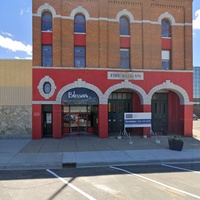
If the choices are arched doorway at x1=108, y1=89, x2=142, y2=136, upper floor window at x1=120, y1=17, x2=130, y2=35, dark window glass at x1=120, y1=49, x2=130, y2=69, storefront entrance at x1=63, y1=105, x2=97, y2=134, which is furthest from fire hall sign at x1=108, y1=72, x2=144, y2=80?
storefront entrance at x1=63, y1=105, x2=97, y2=134

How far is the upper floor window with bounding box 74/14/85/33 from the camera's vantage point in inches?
693

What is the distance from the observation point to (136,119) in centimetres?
1578

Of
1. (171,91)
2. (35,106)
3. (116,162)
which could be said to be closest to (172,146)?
(116,162)

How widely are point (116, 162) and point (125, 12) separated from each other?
44.4 feet

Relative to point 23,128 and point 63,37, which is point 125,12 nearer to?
point 63,37

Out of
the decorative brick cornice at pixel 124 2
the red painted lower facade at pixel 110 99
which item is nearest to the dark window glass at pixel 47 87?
the red painted lower facade at pixel 110 99

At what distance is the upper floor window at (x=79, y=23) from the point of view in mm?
17594

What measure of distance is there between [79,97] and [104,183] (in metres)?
10.4

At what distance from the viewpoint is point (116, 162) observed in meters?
9.91

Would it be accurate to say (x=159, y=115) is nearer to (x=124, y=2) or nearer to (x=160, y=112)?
(x=160, y=112)

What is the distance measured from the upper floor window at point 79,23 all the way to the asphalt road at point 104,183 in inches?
499

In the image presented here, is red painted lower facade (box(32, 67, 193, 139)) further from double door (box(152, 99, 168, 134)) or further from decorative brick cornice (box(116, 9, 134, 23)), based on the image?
decorative brick cornice (box(116, 9, 134, 23))

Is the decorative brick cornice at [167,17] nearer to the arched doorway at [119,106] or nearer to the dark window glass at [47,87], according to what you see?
the arched doorway at [119,106]

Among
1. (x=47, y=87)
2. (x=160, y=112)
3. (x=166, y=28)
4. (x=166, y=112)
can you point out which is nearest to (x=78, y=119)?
(x=47, y=87)
